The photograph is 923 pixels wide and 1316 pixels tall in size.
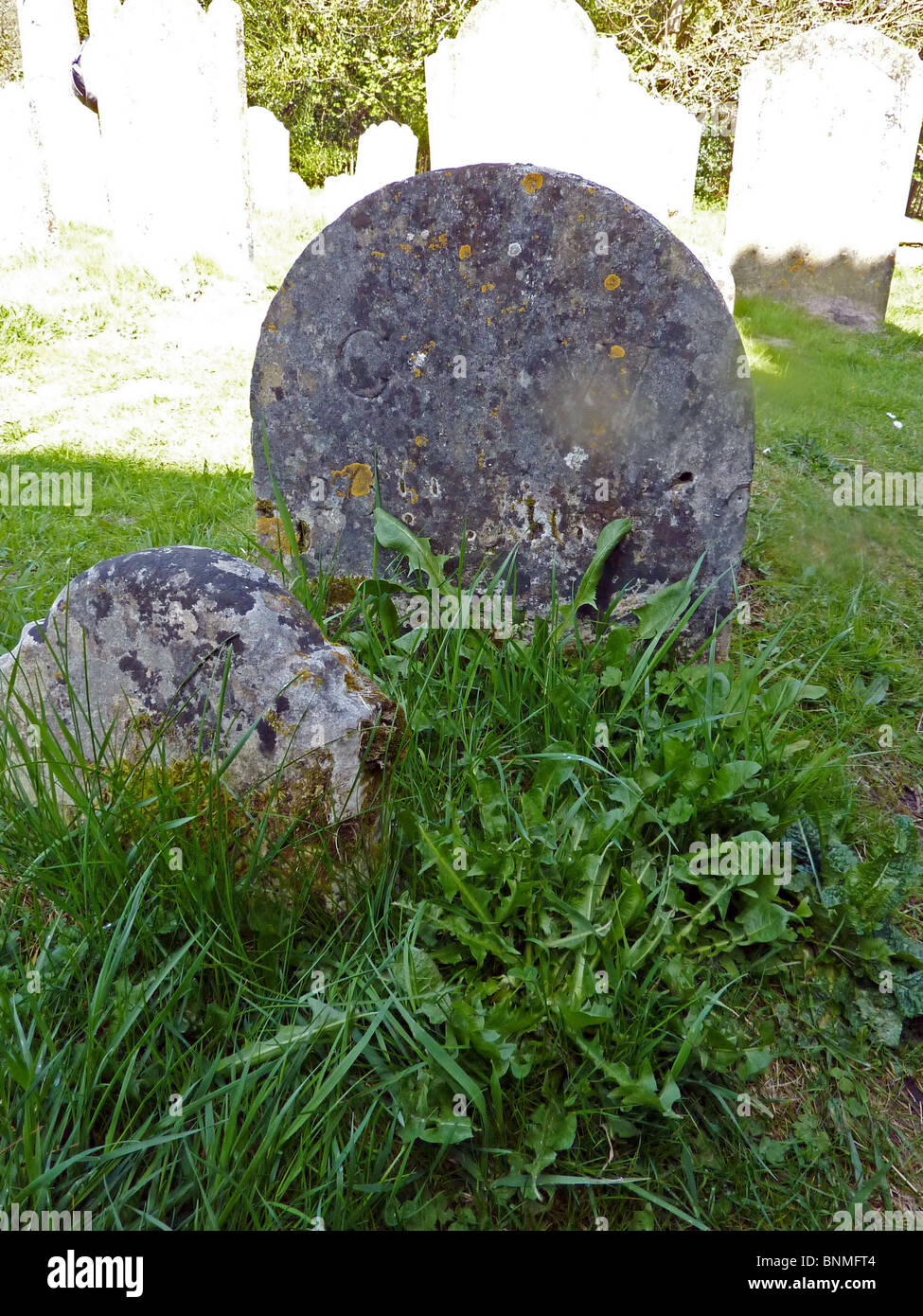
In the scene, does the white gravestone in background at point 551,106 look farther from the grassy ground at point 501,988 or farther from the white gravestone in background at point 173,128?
the grassy ground at point 501,988

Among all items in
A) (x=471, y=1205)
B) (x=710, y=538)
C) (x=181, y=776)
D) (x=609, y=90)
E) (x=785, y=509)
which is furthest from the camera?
(x=609, y=90)

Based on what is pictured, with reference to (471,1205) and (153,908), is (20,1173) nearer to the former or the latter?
(153,908)

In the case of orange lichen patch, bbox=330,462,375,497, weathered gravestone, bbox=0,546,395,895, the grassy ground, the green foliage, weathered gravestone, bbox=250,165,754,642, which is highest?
the green foliage

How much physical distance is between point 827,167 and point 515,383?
17.5ft

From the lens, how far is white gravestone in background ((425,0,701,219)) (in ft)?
22.1

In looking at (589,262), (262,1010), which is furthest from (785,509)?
(262,1010)

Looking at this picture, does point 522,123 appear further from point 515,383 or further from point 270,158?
point 270,158

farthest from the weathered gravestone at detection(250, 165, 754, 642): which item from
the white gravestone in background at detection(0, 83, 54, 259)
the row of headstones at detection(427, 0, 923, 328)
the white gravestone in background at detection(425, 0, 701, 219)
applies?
the white gravestone in background at detection(425, 0, 701, 219)

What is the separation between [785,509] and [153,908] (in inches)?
121

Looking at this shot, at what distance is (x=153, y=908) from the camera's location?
1.62m

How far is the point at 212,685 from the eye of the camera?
176 centimetres

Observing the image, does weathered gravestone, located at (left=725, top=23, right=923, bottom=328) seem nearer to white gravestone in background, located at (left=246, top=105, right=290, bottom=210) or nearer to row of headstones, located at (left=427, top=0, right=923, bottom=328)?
row of headstones, located at (left=427, top=0, right=923, bottom=328)

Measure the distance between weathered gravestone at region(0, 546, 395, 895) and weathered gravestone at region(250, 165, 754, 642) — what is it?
2.65 ft
